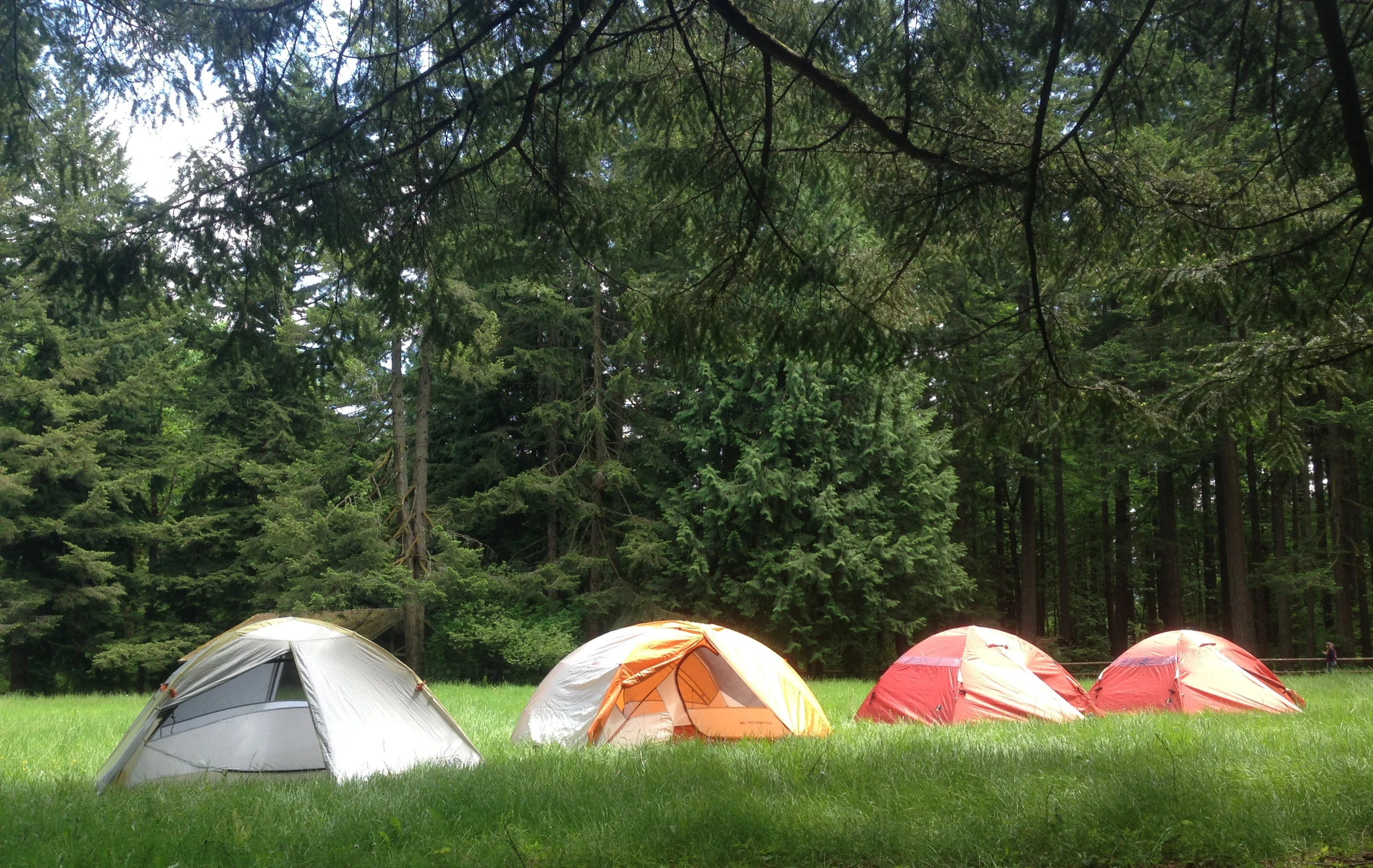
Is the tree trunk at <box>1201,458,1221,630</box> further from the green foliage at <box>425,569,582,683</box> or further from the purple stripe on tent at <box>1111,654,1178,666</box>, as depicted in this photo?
the green foliage at <box>425,569,582,683</box>

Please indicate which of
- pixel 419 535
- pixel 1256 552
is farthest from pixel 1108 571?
pixel 419 535

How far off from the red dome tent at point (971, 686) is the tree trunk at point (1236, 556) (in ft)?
29.7

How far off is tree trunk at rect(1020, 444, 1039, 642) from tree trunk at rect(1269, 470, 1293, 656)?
5233mm

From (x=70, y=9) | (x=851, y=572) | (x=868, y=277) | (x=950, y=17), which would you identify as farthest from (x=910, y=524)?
(x=70, y=9)

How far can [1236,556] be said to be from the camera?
19.5 m

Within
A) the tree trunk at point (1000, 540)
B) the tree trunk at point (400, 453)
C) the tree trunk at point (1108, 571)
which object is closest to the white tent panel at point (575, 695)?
the tree trunk at point (400, 453)

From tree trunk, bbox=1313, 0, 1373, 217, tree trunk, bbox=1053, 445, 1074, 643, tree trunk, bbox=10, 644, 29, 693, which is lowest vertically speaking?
tree trunk, bbox=10, 644, 29, 693

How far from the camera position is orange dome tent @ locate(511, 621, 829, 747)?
9.46 meters

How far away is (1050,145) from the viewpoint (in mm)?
5555

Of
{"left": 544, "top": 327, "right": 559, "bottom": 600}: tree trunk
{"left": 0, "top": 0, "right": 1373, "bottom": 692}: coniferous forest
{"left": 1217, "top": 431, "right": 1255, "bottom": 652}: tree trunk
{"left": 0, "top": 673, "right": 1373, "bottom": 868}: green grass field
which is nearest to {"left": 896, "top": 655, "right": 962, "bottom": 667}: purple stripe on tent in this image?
{"left": 0, "top": 673, "right": 1373, "bottom": 868}: green grass field

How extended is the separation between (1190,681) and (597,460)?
1518cm

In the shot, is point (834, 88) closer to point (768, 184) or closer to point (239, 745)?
point (768, 184)

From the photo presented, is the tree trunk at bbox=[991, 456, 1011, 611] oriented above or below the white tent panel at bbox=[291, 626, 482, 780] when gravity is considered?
above

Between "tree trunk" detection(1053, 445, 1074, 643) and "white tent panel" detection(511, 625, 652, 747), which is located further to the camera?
"tree trunk" detection(1053, 445, 1074, 643)
